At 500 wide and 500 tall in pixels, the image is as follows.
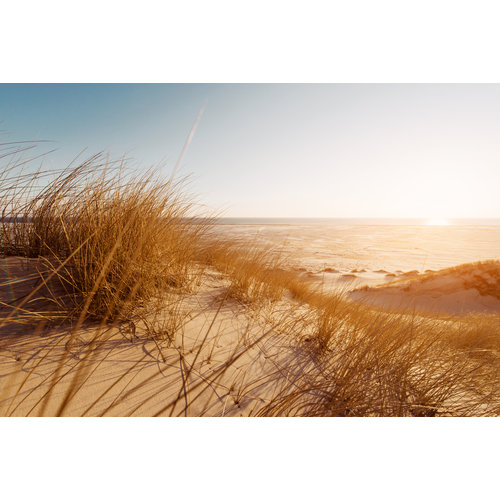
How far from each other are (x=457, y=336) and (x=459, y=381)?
0.87 m

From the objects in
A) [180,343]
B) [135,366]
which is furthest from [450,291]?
[135,366]

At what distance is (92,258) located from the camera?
1300mm

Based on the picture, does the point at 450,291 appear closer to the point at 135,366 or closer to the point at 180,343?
the point at 180,343

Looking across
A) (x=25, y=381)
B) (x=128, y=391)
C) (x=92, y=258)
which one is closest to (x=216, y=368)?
(x=128, y=391)

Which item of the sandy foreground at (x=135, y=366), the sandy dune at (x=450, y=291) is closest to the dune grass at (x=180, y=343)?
the sandy foreground at (x=135, y=366)

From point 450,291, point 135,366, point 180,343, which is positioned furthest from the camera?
point 450,291

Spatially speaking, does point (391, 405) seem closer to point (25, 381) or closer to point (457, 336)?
point (457, 336)

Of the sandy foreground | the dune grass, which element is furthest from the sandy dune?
the sandy foreground

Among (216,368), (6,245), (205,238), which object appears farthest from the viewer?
(205,238)

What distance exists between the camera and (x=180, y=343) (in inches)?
48.6

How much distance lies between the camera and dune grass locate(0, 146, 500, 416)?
0.95m

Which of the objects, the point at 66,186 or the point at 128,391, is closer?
the point at 128,391

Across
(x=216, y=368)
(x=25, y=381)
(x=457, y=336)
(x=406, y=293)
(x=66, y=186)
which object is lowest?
(x=406, y=293)

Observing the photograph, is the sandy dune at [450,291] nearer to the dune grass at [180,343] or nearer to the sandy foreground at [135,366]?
the dune grass at [180,343]
